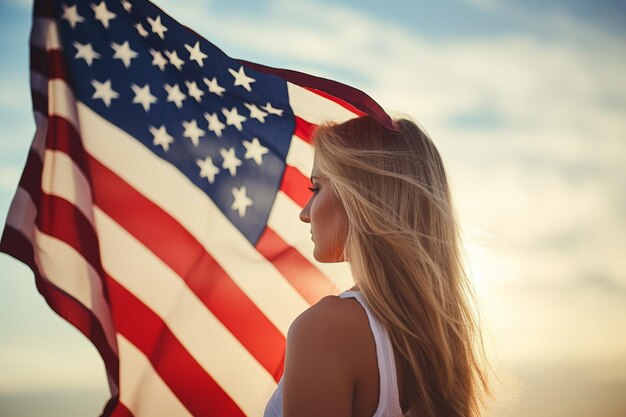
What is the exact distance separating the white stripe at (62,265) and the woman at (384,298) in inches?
49.5

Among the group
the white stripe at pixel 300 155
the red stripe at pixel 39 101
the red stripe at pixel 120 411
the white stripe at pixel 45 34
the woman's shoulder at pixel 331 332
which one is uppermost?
the white stripe at pixel 45 34

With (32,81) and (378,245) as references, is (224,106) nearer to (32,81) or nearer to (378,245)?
(32,81)

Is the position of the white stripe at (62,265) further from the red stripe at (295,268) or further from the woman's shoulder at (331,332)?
the woman's shoulder at (331,332)

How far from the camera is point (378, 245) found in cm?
272

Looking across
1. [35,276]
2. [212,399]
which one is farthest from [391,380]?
[35,276]

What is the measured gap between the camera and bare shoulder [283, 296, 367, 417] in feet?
7.30

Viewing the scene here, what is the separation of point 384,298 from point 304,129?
1.94 meters

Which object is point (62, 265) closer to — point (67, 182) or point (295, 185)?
point (67, 182)

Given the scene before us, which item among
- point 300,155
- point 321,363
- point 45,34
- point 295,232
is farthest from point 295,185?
point 321,363

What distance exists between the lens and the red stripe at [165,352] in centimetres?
345

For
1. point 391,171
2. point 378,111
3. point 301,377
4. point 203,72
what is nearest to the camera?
point 301,377

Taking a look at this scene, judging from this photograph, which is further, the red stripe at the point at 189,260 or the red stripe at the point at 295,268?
the red stripe at the point at 295,268

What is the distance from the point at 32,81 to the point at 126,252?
1.11 metres

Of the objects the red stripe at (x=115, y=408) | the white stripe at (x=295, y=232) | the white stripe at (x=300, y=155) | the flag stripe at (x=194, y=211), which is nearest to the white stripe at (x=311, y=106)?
the white stripe at (x=300, y=155)
